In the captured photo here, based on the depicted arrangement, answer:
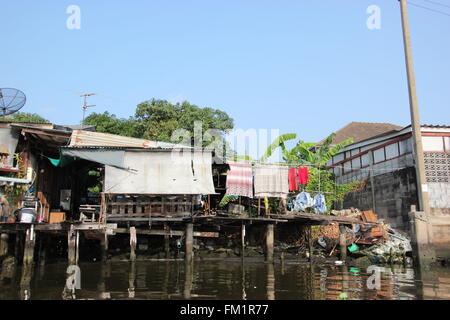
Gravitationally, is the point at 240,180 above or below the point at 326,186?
below

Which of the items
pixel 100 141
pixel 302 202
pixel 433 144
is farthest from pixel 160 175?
pixel 433 144

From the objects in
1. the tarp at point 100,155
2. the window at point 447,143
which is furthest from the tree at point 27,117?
A: the window at point 447,143

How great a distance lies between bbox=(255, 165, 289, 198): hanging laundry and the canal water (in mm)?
3414

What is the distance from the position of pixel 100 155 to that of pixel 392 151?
47.5ft

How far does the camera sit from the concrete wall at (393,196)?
62.8ft

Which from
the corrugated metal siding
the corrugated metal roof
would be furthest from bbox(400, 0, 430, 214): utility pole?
the corrugated metal siding

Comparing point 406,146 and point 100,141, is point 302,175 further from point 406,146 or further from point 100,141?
point 100,141

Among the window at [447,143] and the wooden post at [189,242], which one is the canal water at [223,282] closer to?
the wooden post at [189,242]

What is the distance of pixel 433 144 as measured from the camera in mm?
19172

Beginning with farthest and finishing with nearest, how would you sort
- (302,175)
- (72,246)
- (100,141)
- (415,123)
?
(302,175) → (415,123) → (100,141) → (72,246)
